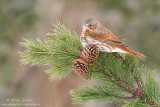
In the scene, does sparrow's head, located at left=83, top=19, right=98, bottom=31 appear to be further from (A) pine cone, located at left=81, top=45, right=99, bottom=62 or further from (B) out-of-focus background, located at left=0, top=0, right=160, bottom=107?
(B) out-of-focus background, located at left=0, top=0, right=160, bottom=107

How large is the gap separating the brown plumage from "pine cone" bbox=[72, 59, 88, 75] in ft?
0.29

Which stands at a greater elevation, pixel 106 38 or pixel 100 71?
pixel 106 38

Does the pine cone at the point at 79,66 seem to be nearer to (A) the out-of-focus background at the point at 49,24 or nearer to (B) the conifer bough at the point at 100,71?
(B) the conifer bough at the point at 100,71

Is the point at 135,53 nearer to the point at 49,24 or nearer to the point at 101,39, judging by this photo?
the point at 101,39

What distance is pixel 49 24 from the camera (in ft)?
7.45

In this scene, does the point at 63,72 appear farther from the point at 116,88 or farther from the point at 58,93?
the point at 58,93

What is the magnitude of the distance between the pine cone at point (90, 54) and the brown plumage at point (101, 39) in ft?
0.13

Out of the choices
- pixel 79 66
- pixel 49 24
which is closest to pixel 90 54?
pixel 79 66

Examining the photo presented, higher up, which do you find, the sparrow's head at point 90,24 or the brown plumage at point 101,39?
the sparrow's head at point 90,24

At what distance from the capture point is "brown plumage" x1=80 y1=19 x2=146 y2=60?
831mm

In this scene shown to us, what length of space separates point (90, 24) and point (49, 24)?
1408 millimetres

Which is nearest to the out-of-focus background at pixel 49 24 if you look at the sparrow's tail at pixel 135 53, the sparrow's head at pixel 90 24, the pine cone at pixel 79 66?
the sparrow's head at pixel 90 24

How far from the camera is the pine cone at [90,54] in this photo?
0.74m

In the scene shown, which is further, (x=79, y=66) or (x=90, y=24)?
(x=90, y=24)
